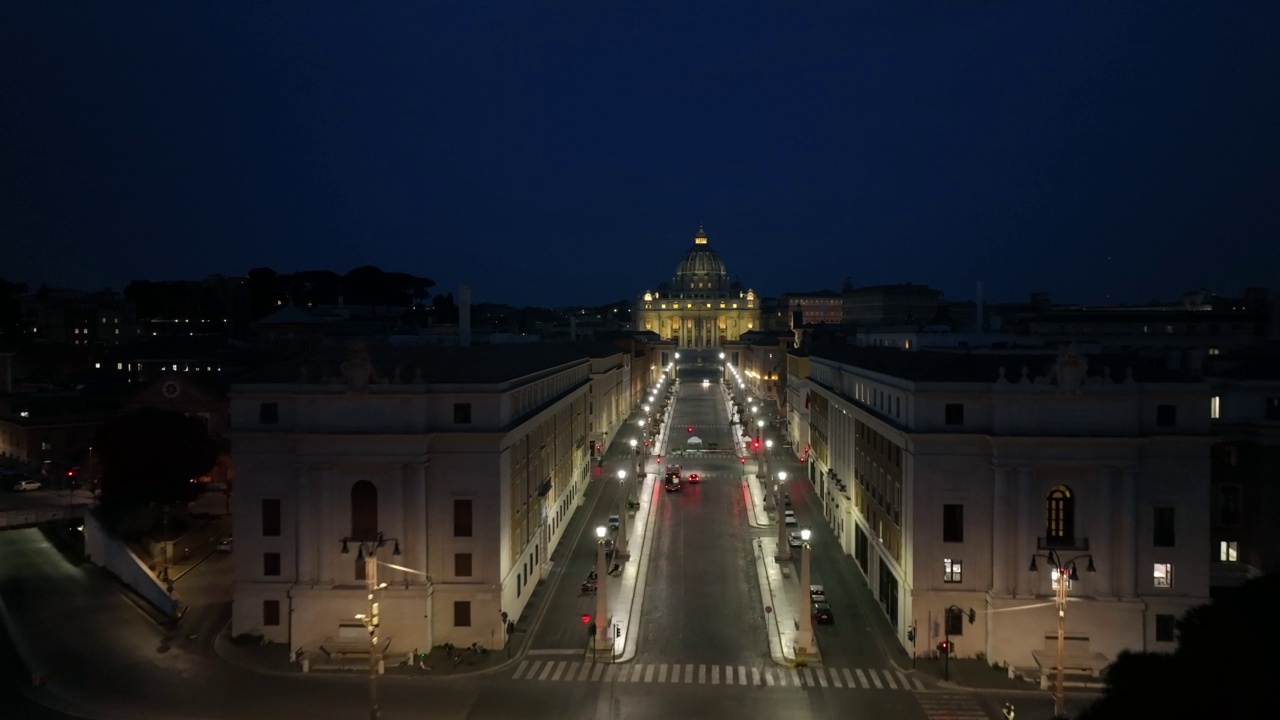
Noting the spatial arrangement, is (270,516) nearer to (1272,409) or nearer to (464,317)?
(464,317)

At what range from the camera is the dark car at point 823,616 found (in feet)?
125

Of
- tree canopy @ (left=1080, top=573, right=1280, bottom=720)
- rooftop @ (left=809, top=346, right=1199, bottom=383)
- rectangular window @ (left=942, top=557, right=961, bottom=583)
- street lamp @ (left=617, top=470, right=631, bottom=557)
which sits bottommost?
street lamp @ (left=617, top=470, right=631, bottom=557)

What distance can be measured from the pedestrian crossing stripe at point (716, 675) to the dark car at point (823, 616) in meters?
4.59

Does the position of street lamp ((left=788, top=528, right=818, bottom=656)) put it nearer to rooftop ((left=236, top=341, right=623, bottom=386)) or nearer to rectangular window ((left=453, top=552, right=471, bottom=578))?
rectangular window ((left=453, top=552, right=471, bottom=578))

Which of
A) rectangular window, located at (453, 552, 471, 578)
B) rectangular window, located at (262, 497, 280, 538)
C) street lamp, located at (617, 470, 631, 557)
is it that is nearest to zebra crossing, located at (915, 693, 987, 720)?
rectangular window, located at (453, 552, 471, 578)

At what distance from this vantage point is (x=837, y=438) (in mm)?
55094

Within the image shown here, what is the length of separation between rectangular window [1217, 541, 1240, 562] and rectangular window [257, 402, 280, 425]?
38644 mm

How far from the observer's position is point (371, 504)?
3534 cm

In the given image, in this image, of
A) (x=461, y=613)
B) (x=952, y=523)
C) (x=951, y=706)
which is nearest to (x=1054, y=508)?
(x=952, y=523)

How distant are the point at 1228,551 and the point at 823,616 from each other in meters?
16.6

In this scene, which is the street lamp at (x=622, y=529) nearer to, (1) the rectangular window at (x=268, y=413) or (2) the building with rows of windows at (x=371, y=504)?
(2) the building with rows of windows at (x=371, y=504)

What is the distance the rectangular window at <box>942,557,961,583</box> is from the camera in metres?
34.0

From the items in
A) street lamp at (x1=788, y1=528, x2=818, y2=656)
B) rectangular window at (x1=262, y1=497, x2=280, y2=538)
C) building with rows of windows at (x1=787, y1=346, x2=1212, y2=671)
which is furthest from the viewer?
rectangular window at (x1=262, y1=497, x2=280, y2=538)

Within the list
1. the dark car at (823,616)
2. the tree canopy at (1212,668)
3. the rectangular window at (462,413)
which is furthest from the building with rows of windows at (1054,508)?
the rectangular window at (462,413)
